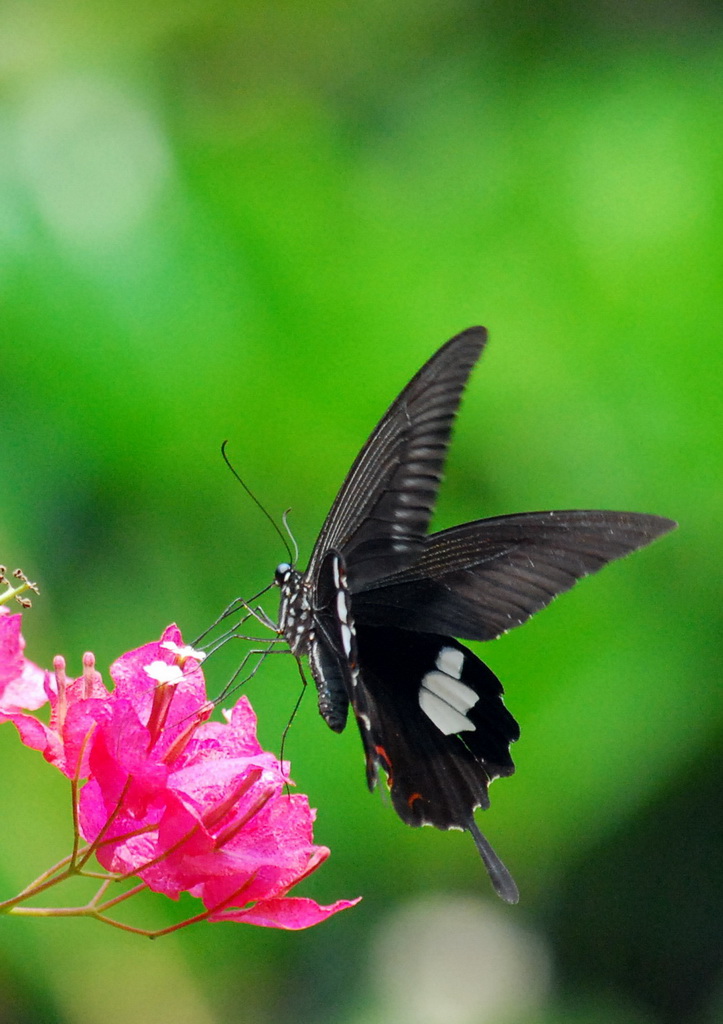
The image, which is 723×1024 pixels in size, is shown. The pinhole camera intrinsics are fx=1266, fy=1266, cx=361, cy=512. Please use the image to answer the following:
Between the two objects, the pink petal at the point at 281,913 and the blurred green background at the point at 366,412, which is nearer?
the pink petal at the point at 281,913

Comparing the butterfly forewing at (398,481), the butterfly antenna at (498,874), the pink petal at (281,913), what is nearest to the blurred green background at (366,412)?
the butterfly forewing at (398,481)

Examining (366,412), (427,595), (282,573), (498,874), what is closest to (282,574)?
(282,573)

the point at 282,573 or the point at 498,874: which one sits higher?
the point at 282,573

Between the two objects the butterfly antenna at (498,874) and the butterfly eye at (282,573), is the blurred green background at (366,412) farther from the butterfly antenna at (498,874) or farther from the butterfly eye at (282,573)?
the butterfly antenna at (498,874)

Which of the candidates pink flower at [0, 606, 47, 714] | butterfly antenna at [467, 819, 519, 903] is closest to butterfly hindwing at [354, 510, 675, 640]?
butterfly antenna at [467, 819, 519, 903]

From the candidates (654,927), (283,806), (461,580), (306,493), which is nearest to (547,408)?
(306,493)

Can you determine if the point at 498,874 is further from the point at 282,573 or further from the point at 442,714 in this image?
the point at 282,573
